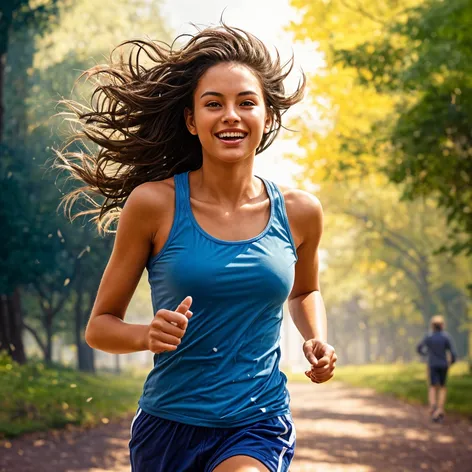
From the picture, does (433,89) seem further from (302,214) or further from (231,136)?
(231,136)

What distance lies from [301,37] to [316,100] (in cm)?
253

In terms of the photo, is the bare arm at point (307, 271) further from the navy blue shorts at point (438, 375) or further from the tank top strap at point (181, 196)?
the navy blue shorts at point (438, 375)

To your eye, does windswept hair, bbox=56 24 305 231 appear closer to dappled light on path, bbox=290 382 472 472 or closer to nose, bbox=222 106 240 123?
nose, bbox=222 106 240 123

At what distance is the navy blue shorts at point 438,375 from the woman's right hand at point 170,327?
1397 centimetres

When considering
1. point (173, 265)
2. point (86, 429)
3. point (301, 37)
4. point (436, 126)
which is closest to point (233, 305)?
point (173, 265)

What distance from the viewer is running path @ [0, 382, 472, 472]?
32.8 feet

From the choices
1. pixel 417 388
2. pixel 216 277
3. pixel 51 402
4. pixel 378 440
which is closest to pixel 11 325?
pixel 51 402

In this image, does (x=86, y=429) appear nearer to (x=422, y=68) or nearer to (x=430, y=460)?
(x=430, y=460)

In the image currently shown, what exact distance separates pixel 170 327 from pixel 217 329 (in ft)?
1.25

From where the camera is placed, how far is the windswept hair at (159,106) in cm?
345

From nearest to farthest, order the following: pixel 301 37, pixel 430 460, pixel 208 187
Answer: pixel 208 187
pixel 430 460
pixel 301 37

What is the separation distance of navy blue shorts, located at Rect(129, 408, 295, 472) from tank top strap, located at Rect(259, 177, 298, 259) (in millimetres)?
642

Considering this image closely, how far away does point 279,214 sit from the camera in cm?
337

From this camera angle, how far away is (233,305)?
3053mm
